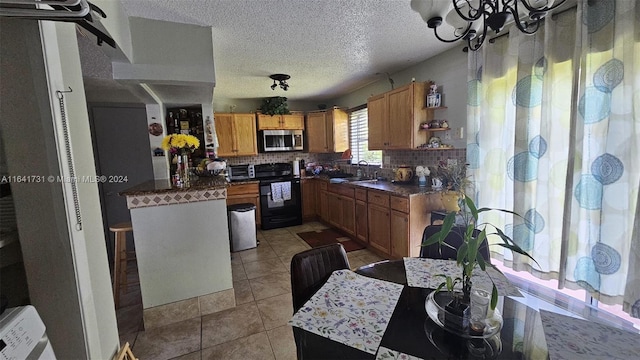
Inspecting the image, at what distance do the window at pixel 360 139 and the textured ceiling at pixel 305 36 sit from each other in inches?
32.5

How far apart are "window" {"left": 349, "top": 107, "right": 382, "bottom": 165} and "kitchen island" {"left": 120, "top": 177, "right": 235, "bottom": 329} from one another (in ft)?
9.37

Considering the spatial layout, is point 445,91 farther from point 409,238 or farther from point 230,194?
point 230,194

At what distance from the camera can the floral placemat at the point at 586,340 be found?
2.64ft

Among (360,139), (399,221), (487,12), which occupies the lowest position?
(399,221)

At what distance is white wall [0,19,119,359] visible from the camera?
0.84 meters

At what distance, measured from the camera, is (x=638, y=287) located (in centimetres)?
152

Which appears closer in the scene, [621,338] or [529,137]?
[621,338]

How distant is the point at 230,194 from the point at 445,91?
140 inches

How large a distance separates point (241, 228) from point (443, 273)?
2.92 metres

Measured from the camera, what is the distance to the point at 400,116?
3164 mm

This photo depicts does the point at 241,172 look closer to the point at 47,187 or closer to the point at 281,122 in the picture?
the point at 281,122

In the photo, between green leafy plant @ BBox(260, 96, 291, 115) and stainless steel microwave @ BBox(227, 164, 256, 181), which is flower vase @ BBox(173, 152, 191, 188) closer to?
stainless steel microwave @ BBox(227, 164, 256, 181)

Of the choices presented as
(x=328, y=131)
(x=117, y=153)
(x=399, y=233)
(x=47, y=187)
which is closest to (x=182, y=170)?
(x=117, y=153)

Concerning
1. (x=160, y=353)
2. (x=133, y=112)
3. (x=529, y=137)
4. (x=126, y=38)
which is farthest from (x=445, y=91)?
(x=133, y=112)
